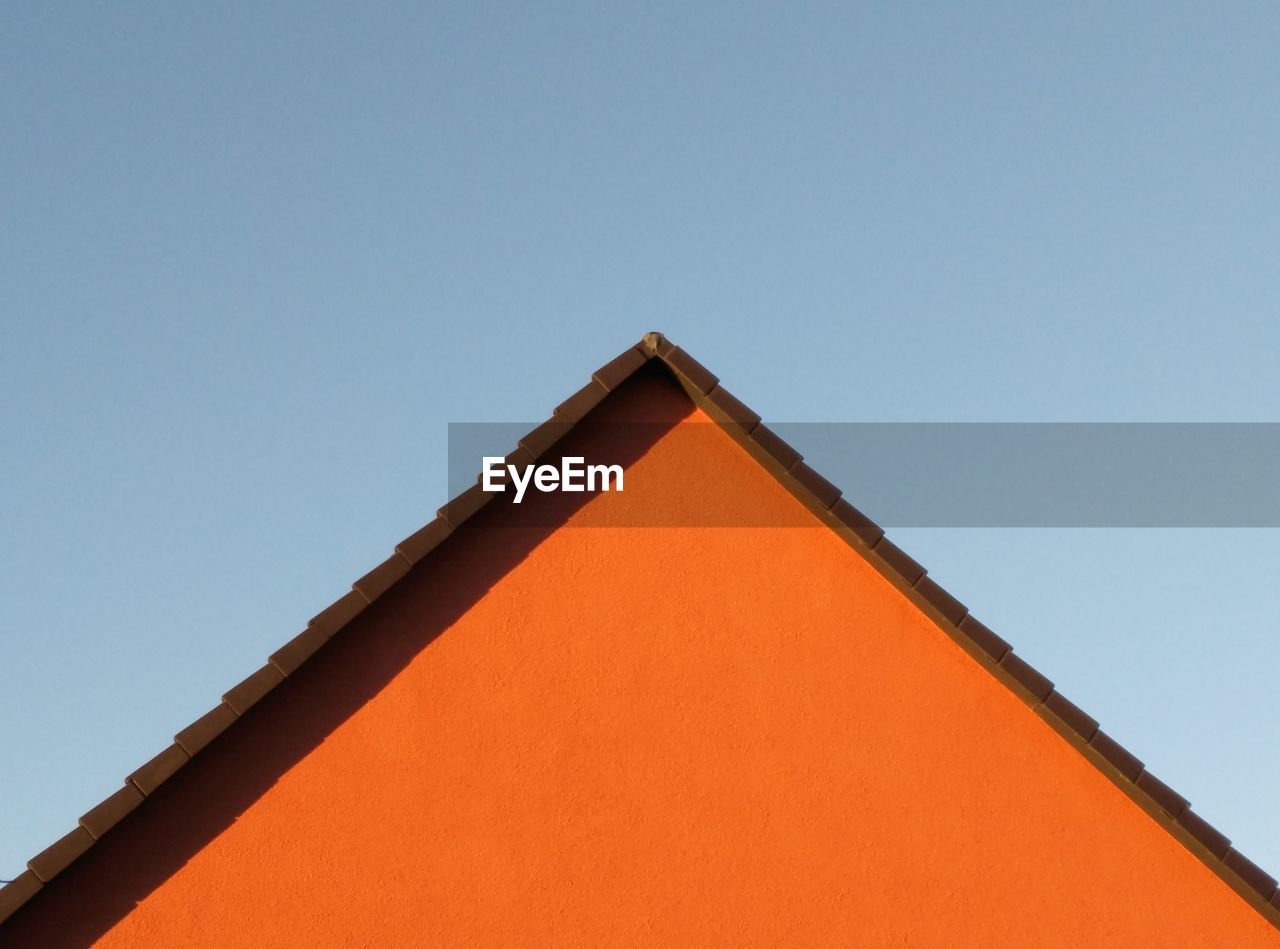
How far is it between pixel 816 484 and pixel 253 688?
345 cm

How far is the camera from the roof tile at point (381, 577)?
775cm

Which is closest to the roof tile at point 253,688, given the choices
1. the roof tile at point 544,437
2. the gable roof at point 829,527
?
the gable roof at point 829,527

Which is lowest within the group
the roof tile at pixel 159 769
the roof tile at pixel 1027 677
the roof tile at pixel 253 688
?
the roof tile at pixel 159 769

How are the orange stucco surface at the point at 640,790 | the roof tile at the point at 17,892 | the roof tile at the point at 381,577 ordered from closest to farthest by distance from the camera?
the roof tile at the point at 17,892
the orange stucco surface at the point at 640,790
the roof tile at the point at 381,577

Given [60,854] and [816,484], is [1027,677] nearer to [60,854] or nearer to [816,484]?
[816,484]

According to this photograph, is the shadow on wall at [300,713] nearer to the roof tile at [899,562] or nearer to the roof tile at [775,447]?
the roof tile at [775,447]

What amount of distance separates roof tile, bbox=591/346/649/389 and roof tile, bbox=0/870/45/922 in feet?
13.7

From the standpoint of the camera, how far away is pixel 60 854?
7066mm

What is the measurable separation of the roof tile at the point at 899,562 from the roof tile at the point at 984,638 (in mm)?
375

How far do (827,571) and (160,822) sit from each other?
4.03 m

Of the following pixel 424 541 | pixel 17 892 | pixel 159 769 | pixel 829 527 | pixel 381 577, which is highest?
pixel 829 527

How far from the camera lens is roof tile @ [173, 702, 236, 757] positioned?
24.0ft

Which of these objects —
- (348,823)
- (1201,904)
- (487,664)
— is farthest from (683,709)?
(1201,904)

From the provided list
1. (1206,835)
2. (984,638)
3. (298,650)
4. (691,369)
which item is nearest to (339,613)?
(298,650)
